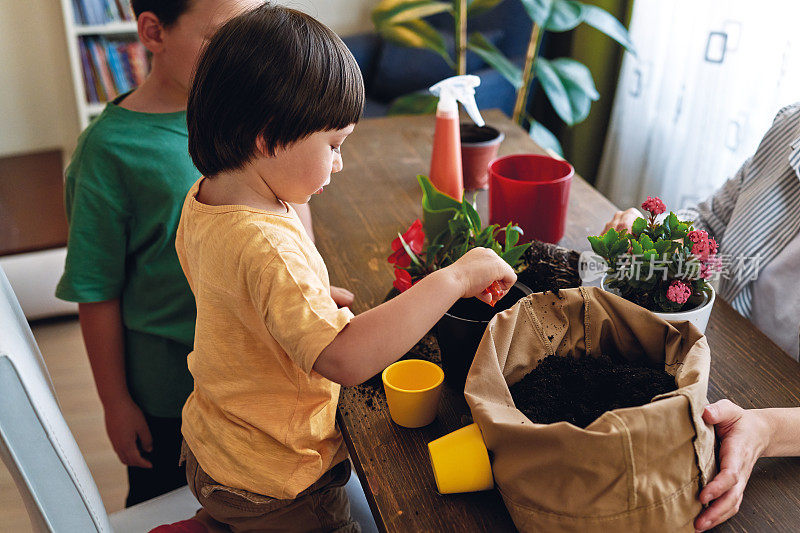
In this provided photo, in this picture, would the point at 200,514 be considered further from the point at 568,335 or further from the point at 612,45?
the point at 612,45

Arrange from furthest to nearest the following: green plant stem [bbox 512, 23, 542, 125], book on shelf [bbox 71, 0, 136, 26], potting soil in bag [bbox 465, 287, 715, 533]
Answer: book on shelf [bbox 71, 0, 136, 26] < green plant stem [bbox 512, 23, 542, 125] < potting soil in bag [bbox 465, 287, 715, 533]

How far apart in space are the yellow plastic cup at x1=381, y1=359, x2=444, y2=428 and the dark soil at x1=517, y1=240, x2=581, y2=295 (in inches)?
7.5

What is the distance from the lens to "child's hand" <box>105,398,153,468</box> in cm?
119

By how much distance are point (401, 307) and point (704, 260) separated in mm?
350

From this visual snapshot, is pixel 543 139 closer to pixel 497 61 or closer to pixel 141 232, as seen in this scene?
pixel 497 61

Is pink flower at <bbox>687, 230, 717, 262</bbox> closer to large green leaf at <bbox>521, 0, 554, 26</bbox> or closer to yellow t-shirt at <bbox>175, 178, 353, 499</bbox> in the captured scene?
yellow t-shirt at <bbox>175, 178, 353, 499</bbox>

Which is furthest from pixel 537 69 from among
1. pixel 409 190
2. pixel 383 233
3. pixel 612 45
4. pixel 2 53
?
pixel 2 53

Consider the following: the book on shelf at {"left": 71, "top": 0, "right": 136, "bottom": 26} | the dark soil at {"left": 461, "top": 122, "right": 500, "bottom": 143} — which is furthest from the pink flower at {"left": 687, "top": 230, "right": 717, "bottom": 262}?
the book on shelf at {"left": 71, "top": 0, "right": 136, "bottom": 26}

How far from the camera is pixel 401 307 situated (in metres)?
0.70

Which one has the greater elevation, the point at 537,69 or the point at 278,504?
the point at 537,69

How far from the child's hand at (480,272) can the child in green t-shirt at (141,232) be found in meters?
0.28

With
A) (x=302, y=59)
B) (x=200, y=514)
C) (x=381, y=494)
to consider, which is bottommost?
(x=200, y=514)

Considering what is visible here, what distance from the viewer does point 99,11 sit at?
284 cm

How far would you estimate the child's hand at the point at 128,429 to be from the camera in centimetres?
119
